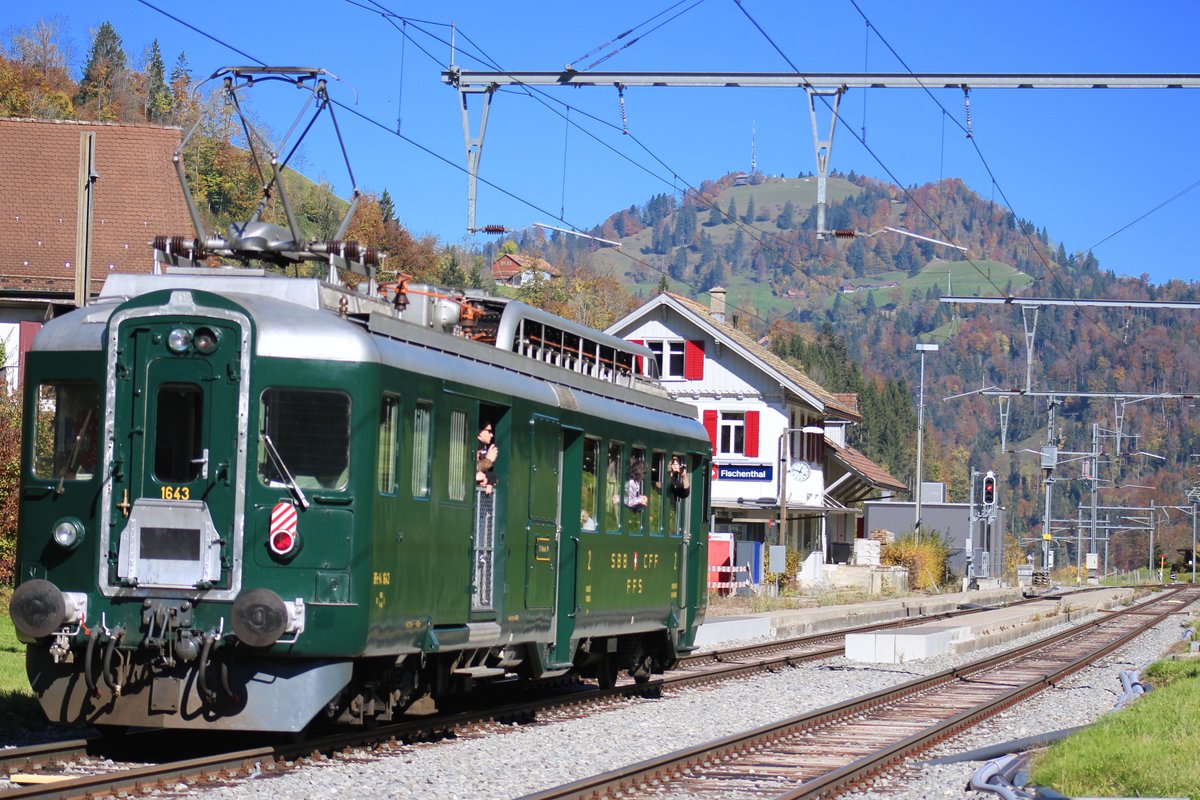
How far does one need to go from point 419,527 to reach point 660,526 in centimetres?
621

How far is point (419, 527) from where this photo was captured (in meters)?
12.3

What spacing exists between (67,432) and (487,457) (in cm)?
350

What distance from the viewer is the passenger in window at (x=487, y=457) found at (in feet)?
44.8

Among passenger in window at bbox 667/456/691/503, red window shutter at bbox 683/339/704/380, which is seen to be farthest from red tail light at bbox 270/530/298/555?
red window shutter at bbox 683/339/704/380

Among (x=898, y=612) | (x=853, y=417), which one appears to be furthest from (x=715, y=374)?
(x=898, y=612)

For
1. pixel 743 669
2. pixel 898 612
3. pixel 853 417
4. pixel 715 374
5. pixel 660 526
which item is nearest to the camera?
pixel 660 526

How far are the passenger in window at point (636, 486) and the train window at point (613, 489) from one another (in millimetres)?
196

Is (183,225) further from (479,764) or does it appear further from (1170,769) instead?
(1170,769)

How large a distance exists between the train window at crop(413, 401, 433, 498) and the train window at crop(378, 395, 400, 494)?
36 cm

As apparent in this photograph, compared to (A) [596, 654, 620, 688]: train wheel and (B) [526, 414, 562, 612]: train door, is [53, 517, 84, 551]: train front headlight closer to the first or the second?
(B) [526, 414, 562, 612]: train door

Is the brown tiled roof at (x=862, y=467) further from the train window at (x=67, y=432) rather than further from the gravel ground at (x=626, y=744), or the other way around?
the train window at (x=67, y=432)

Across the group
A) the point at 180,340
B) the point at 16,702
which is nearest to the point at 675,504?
the point at 16,702

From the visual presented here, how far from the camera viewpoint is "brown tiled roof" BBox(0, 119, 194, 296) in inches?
1464

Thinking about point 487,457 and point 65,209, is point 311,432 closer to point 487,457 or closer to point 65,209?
point 487,457
